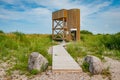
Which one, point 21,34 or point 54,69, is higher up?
point 21,34

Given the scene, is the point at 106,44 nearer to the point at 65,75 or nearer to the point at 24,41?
the point at 24,41

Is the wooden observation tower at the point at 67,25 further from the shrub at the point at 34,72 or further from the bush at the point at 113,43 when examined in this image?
the shrub at the point at 34,72

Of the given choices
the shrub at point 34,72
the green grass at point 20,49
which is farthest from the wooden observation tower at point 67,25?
the shrub at point 34,72

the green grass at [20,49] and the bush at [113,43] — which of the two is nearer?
the green grass at [20,49]

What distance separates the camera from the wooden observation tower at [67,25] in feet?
70.9

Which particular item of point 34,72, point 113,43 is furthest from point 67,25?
point 34,72

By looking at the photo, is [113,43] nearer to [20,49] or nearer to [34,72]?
[20,49]

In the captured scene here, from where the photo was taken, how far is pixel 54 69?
6.45m

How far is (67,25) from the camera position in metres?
22.6

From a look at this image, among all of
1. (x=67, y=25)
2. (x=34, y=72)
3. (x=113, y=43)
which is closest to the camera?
(x=34, y=72)

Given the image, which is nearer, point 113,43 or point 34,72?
point 34,72

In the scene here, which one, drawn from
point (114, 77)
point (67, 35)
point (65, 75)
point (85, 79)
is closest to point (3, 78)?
point (65, 75)

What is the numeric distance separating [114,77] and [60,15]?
682 inches

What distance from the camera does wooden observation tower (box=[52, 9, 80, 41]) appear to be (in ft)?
70.9
